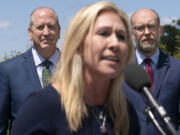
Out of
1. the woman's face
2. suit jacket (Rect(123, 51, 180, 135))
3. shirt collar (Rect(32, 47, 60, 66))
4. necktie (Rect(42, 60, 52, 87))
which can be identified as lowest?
suit jacket (Rect(123, 51, 180, 135))

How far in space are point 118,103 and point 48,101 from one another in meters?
0.58

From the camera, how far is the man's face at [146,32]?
4797mm

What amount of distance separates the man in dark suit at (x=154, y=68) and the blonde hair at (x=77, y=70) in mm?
1512

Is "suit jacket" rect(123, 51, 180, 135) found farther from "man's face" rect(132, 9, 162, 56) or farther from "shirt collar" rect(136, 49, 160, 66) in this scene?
"man's face" rect(132, 9, 162, 56)

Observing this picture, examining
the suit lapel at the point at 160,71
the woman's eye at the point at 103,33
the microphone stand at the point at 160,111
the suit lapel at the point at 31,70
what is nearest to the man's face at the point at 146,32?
the suit lapel at the point at 160,71

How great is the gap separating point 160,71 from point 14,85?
190cm

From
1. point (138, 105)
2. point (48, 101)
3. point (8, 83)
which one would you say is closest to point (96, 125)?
point (48, 101)

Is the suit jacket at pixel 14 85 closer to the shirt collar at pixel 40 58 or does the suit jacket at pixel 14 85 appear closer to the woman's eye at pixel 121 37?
the shirt collar at pixel 40 58

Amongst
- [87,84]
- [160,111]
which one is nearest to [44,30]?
[87,84]

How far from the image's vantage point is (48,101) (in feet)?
8.05

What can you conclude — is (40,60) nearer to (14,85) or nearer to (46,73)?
(46,73)

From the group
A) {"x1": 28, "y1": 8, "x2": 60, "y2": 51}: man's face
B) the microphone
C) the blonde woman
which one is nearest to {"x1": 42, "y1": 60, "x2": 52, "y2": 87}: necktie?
{"x1": 28, "y1": 8, "x2": 60, "y2": 51}: man's face

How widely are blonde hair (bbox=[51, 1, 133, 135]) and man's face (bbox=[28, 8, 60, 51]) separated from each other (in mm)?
2243

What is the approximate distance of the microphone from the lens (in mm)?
2004
